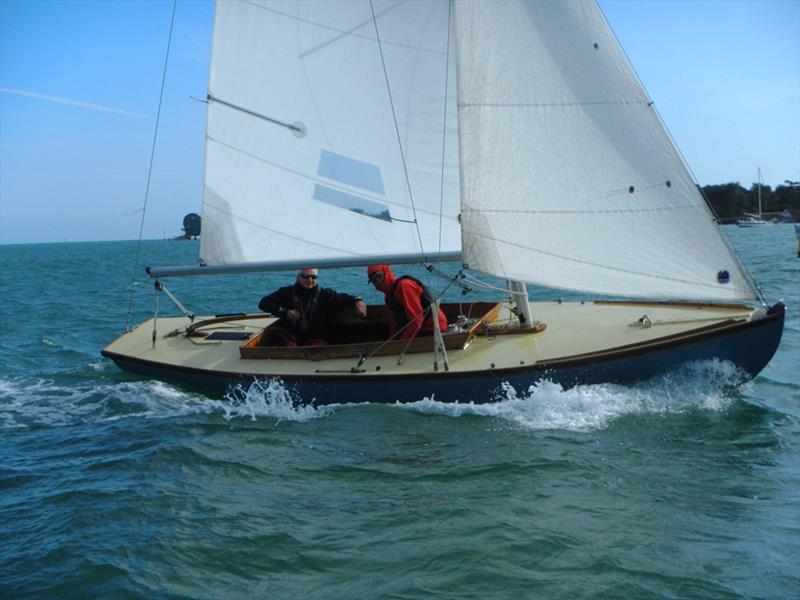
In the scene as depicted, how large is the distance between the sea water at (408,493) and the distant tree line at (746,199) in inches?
3515

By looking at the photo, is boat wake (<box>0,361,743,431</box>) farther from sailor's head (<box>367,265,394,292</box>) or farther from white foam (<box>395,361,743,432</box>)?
sailor's head (<box>367,265,394,292</box>)

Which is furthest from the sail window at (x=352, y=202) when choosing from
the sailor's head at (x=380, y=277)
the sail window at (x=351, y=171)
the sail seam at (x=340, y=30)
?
the sail seam at (x=340, y=30)

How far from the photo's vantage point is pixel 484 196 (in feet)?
27.5

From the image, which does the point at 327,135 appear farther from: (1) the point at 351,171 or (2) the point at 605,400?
(2) the point at 605,400

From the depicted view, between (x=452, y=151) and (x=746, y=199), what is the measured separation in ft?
305

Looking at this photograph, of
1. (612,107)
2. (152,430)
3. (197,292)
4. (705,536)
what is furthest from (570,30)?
(197,292)

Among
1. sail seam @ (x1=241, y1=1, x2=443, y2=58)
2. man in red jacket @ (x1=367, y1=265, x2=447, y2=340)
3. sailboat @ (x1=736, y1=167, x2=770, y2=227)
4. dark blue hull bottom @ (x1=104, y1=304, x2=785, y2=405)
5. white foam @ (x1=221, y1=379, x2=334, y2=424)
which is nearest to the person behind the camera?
dark blue hull bottom @ (x1=104, y1=304, x2=785, y2=405)

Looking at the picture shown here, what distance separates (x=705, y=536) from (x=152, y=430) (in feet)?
18.5

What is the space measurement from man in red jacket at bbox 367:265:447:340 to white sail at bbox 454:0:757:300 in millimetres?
874

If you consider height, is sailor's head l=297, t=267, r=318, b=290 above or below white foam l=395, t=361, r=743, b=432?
above

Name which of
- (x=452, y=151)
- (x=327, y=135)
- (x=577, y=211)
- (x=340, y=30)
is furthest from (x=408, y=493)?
(x=340, y=30)

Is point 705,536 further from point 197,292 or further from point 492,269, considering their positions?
point 197,292

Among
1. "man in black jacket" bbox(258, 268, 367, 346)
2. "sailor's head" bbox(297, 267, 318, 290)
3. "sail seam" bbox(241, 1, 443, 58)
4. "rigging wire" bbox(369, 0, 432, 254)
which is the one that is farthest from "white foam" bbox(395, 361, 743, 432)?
"sail seam" bbox(241, 1, 443, 58)

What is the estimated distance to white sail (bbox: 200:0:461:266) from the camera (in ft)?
29.4
